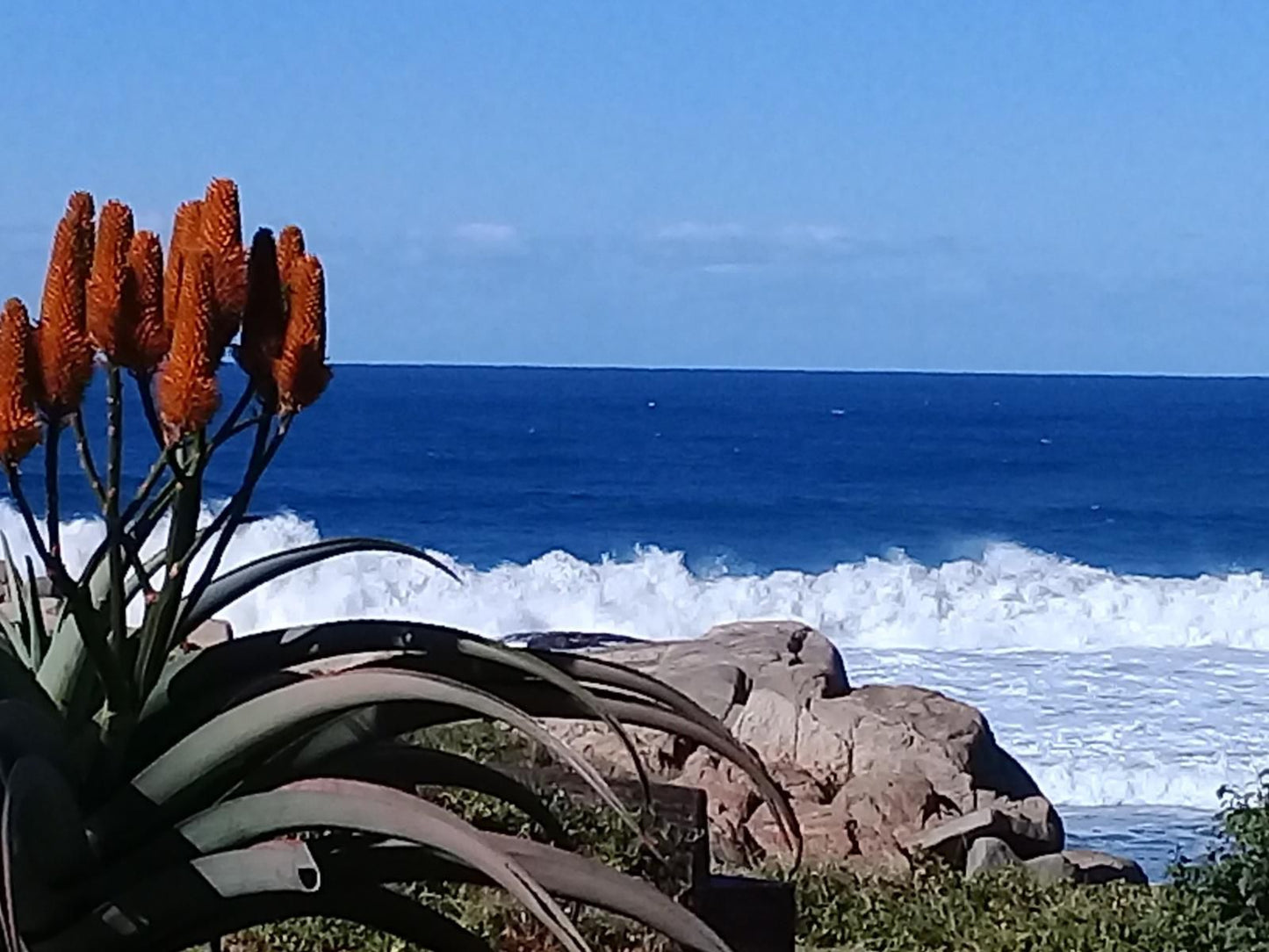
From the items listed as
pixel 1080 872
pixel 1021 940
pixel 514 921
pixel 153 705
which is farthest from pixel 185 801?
pixel 1080 872

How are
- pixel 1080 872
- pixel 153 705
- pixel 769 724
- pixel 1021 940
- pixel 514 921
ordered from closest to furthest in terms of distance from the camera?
A: pixel 153 705 → pixel 514 921 → pixel 1021 940 → pixel 1080 872 → pixel 769 724

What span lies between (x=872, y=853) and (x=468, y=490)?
35003 mm

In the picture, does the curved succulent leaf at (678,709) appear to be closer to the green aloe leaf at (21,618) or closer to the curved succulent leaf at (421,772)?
the curved succulent leaf at (421,772)

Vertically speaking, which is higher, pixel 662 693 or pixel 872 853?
pixel 662 693

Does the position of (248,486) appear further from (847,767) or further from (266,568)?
(847,767)

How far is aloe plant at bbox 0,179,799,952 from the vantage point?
8.55ft

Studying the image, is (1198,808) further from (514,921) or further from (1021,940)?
(514,921)

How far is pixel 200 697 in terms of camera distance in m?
2.95

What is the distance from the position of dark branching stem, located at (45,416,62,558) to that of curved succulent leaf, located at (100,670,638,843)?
32cm

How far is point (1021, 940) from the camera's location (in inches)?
280

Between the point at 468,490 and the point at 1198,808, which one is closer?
the point at 1198,808

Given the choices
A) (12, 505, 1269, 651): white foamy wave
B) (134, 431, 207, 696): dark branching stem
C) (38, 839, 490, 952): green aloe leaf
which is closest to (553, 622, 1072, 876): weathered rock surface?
(134, 431, 207, 696): dark branching stem

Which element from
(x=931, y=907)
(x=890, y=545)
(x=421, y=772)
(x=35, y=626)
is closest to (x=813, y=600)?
(x=890, y=545)

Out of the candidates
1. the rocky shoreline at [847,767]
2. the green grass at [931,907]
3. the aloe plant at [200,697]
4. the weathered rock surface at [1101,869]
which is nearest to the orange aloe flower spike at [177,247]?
A: the aloe plant at [200,697]
